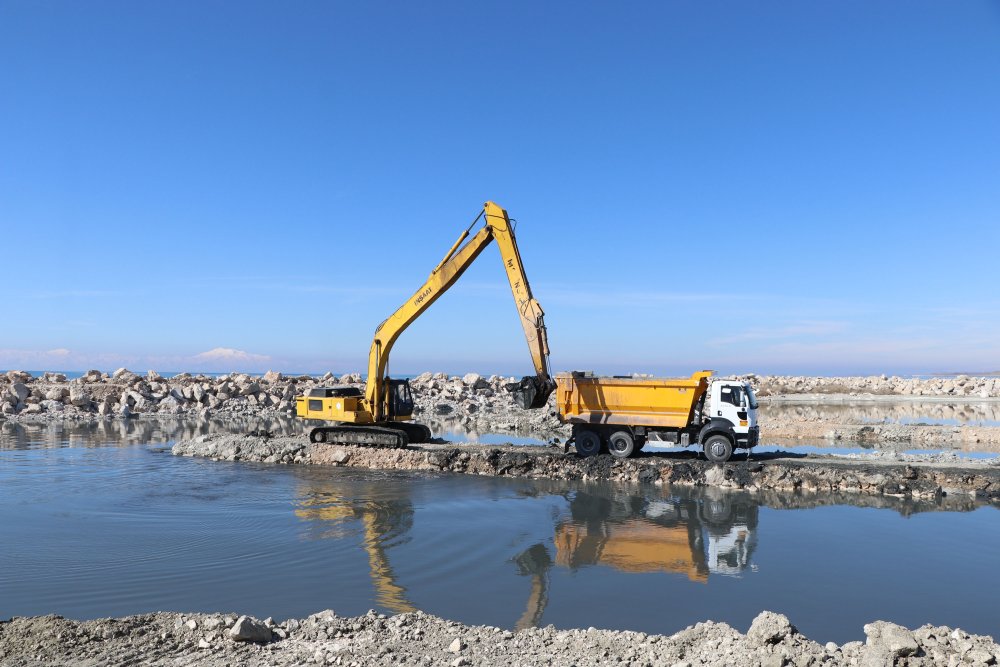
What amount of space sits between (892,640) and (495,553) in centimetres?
594

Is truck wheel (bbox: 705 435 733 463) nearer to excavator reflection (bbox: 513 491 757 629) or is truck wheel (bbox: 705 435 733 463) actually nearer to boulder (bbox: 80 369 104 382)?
excavator reflection (bbox: 513 491 757 629)

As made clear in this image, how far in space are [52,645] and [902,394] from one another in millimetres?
71436

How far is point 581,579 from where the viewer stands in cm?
930

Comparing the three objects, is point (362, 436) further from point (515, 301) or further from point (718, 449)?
point (718, 449)

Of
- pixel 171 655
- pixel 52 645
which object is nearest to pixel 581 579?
pixel 171 655

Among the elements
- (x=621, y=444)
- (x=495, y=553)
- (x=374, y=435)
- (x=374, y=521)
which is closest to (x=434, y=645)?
(x=495, y=553)

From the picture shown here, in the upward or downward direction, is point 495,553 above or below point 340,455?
below


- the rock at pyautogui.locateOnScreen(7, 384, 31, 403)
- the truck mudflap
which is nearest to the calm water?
the truck mudflap

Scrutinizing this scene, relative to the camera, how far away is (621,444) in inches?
762

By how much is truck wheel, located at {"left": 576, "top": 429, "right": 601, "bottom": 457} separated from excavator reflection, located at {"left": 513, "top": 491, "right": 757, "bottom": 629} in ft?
11.6

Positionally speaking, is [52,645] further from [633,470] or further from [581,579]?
[633,470]

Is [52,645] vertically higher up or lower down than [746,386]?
lower down

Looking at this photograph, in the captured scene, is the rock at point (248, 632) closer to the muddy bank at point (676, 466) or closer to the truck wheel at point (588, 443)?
the muddy bank at point (676, 466)

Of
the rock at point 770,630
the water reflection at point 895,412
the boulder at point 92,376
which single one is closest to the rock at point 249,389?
the boulder at point 92,376
